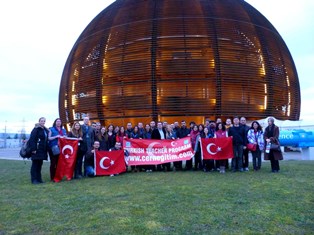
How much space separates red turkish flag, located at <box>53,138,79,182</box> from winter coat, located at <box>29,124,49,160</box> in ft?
1.74

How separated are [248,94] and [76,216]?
46.7 ft

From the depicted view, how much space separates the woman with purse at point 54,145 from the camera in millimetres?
8555

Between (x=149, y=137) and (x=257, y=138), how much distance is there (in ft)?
11.3

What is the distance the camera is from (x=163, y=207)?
5.07 meters

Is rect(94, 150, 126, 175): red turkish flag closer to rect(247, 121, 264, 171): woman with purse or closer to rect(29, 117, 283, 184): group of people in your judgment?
rect(29, 117, 283, 184): group of people

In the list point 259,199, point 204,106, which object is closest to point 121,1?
point 204,106

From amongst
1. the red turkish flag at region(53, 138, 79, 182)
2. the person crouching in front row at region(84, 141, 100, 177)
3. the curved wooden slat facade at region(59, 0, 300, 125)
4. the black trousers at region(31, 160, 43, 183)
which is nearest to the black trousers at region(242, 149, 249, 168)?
the person crouching in front row at region(84, 141, 100, 177)

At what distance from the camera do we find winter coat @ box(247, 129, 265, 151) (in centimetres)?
970

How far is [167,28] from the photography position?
57.4ft

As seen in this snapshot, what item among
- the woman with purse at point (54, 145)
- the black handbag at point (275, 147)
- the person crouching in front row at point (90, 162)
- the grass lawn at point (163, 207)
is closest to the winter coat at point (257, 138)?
the black handbag at point (275, 147)

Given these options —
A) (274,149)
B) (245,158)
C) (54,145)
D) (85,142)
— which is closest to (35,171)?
(54,145)

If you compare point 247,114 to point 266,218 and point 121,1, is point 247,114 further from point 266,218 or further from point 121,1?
point 266,218

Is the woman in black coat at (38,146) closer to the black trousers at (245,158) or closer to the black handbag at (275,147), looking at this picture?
the black trousers at (245,158)

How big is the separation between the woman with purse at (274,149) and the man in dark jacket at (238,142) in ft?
2.20
